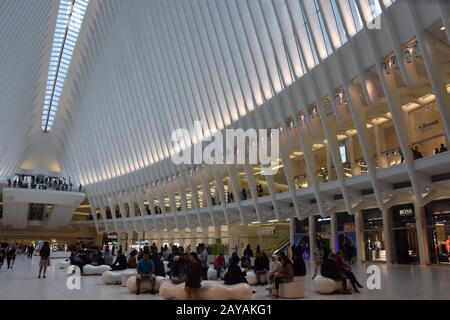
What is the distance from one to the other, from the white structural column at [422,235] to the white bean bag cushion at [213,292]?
13456 millimetres

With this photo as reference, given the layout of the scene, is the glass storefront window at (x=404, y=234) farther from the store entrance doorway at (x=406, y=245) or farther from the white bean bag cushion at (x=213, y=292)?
the white bean bag cushion at (x=213, y=292)

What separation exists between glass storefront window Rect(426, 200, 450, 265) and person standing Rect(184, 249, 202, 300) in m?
14.5

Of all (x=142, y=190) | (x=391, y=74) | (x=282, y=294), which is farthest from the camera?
(x=142, y=190)

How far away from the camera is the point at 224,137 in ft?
85.3

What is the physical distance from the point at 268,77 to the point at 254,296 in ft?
41.0

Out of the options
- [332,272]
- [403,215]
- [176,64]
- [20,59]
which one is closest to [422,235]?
[403,215]

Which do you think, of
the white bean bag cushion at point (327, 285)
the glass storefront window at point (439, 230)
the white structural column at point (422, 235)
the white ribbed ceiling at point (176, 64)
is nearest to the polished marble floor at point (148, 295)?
the white bean bag cushion at point (327, 285)

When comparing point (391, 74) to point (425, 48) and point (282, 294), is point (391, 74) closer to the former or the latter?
point (425, 48)

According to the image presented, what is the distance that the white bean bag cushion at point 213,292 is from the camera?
8281 millimetres

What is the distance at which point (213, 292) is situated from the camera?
8281 mm

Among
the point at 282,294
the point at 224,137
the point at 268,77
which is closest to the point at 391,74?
the point at 268,77

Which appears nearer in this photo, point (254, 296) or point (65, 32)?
point (254, 296)

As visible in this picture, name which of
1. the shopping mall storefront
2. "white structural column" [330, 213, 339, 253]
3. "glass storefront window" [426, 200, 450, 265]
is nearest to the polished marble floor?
"glass storefront window" [426, 200, 450, 265]

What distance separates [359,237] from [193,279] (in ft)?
55.9
